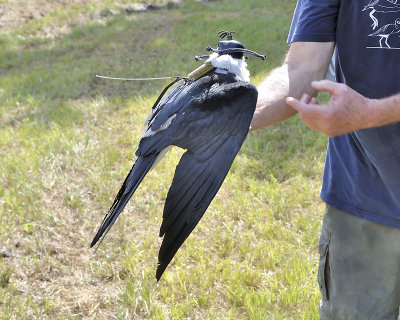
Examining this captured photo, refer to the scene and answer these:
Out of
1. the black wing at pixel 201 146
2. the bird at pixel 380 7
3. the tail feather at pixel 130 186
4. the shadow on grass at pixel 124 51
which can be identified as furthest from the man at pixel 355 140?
the shadow on grass at pixel 124 51

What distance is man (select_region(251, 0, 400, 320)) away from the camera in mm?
1652

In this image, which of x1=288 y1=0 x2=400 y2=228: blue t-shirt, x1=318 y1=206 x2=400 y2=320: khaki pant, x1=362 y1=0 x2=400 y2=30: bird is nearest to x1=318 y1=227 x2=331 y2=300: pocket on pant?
x1=318 y1=206 x2=400 y2=320: khaki pant

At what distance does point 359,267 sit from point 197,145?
109 centimetres

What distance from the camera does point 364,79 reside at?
5.73 ft

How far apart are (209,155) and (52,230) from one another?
2.17 meters

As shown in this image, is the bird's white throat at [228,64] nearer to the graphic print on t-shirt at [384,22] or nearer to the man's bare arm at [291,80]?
the man's bare arm at [291,80]

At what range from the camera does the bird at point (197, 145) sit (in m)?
1.37

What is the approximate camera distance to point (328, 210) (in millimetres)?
2076

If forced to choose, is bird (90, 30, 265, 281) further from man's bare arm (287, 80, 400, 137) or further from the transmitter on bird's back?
man's bare arm (287, 80, 400, 137)

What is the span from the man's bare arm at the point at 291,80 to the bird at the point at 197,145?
11.9 inches

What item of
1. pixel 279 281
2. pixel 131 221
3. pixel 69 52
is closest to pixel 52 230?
pixel 131 221

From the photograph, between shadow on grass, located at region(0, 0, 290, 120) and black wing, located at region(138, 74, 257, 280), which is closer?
black wing, located at region(138, 74, 257, 280)

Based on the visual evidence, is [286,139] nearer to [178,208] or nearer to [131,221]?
[131,221]

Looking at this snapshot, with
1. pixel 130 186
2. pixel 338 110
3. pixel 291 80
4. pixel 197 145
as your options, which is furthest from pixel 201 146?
pixel 291 80
